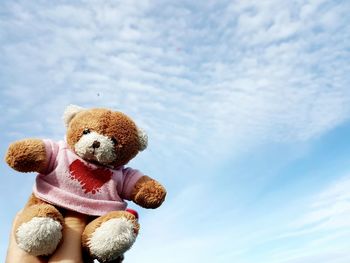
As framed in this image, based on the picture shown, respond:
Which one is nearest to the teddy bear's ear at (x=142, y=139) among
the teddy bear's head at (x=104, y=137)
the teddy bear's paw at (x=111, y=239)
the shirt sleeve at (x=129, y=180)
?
the teddy bear's head at (x=104, y=137)

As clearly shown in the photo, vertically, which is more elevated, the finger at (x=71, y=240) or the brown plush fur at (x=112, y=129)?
the brown plush fur at (x=112, y=129)

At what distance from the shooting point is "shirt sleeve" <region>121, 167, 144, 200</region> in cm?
271

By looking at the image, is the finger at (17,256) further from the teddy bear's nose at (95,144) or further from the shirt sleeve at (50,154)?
the teddy bear's nose at (95,144)

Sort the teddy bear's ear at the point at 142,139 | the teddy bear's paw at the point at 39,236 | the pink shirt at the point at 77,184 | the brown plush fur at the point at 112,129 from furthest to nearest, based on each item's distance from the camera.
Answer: the teddy bear's ear at the point at 142,139 < the brown plush fur at the point at 112,129 < the pink shirt at the point at 77,184 < the teddy bear's paw at the point at 39,236

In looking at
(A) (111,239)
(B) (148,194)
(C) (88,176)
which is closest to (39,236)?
(A) (111,239)

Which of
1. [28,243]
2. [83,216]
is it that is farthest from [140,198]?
[28,243]

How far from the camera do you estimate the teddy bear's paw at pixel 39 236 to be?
7.31 feet

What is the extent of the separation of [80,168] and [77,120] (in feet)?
1.03

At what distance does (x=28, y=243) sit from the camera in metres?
2.24

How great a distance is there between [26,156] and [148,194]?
0.73 metres

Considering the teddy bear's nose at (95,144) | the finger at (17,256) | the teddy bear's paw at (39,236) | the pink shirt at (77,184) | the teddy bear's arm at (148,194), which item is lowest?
the finger at (17,256)

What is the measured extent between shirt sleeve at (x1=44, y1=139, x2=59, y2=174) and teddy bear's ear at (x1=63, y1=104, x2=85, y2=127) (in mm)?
272

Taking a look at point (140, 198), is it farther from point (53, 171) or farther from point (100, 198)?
point (53, 171)

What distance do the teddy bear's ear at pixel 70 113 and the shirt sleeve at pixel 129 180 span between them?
49cm
